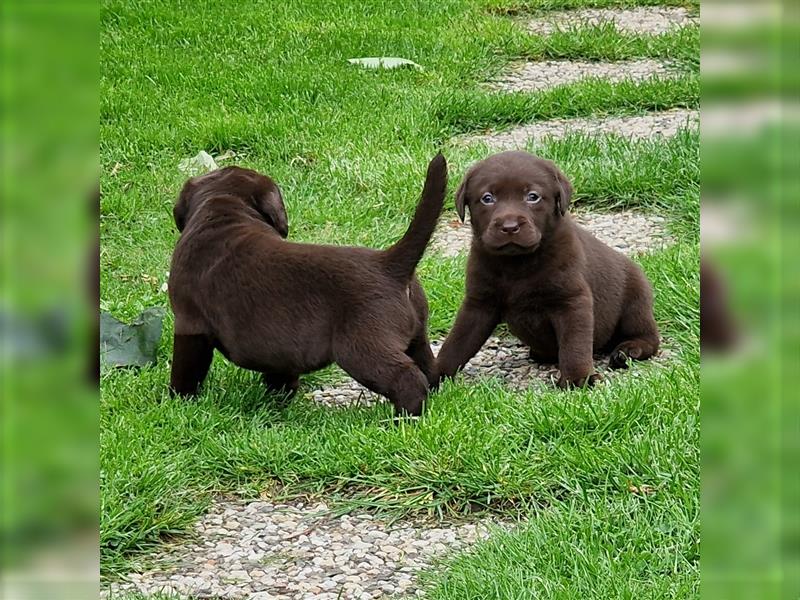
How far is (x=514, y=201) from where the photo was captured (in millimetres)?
4562

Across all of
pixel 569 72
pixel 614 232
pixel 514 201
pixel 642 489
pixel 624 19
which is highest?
pixel 624 19

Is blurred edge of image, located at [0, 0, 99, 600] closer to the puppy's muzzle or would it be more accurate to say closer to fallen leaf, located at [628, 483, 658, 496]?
fallen leaf, located at [628, 483, 658, 496]

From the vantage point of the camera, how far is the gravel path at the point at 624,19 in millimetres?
11123

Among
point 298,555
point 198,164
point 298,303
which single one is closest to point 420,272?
point 298,303

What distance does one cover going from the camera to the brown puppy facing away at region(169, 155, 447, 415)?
162 inches

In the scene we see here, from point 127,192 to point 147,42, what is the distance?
11.9 feet

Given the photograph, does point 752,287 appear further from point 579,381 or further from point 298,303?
point 579,381

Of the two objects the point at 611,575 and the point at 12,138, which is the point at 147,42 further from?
the point at 12,138

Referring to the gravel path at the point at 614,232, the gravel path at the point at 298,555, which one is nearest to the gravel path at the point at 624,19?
the gravel path at the point at 614,232

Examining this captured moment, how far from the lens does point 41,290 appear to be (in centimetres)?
50

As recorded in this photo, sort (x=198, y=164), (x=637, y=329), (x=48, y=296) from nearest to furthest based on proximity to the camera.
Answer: (x=48, y=296), (x=637, y=329), (x=198, y=164)

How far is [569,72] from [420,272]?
15.0 ft

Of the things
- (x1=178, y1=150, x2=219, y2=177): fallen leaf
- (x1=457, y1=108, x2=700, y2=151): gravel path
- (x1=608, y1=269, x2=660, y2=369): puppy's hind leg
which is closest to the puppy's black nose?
(x1=608, y1=269, x2=660, y2=369): puppy's hind leg

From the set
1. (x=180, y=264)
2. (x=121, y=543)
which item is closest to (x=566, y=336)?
(x=180, y=264)
